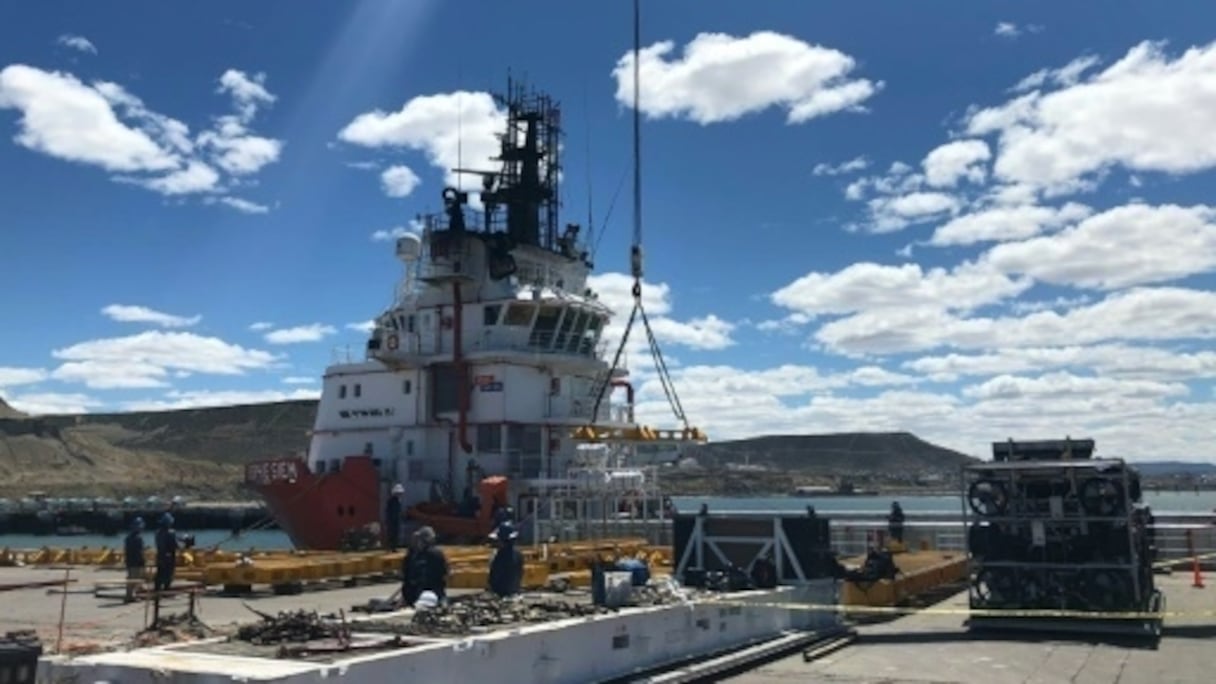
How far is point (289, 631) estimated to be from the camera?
830cm

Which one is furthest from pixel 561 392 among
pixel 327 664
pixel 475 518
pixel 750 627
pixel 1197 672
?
pixel 327 664

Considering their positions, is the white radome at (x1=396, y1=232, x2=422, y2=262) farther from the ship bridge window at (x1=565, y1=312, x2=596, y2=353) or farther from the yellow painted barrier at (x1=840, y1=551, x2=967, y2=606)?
the yellow painted barrier at (x1=840, y1=551, x2=967, y2=606)

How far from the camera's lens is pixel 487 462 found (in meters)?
28.1

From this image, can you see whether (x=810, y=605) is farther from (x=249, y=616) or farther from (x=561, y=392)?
(x=561, y=392)

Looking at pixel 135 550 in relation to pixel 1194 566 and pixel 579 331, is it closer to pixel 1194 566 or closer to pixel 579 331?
pixel 579 331

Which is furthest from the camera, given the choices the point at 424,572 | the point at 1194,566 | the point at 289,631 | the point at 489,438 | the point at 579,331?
the point at 579,331

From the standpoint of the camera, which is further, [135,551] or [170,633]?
[135,551]

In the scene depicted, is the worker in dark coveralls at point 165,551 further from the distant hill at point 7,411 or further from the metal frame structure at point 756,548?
the distant hill at point 7,411

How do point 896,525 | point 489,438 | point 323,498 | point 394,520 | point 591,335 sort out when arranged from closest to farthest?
1. point 896,525
2. point 394,520
3. point 323,498
4. point 489,438
5. point 591,335

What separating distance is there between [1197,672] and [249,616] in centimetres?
1104

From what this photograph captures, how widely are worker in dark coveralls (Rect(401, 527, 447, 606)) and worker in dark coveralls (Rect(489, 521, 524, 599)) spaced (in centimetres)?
55

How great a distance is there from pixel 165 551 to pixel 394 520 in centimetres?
911

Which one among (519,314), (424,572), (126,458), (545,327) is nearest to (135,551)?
(424,572)

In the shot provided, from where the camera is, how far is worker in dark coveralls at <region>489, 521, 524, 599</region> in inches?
430
